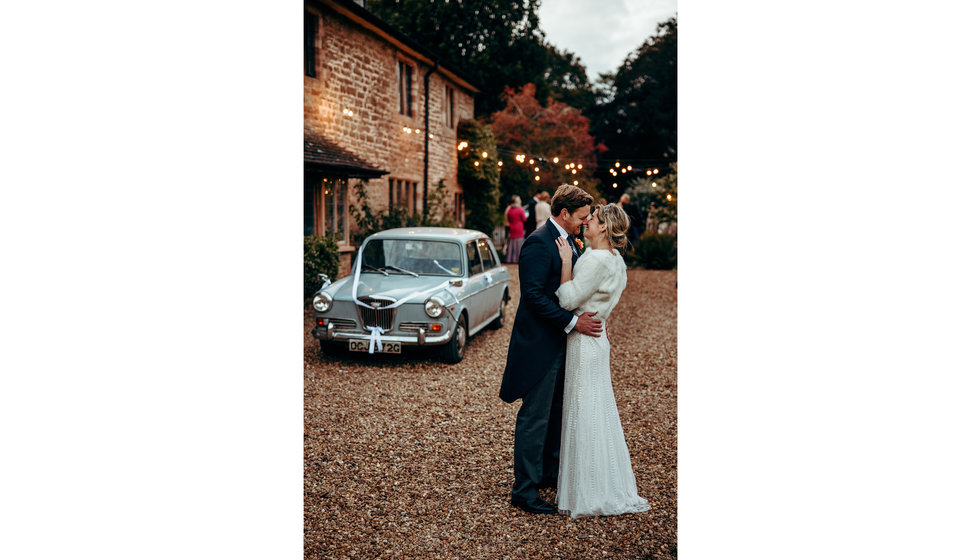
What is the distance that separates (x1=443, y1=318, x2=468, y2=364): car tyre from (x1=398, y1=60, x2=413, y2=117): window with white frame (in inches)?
402

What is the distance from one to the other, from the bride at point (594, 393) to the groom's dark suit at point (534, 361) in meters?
0.11

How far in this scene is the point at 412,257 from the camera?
809 centimetres

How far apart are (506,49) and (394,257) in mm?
24117

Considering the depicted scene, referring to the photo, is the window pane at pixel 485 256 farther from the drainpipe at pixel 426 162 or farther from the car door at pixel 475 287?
the drainpipe at pixel 426 162

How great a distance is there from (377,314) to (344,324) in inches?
14.8

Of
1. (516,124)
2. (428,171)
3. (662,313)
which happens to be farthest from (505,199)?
(662,313)

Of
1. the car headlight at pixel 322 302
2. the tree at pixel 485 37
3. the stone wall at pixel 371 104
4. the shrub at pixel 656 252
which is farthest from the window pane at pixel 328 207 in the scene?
the tree at pixel 485 37

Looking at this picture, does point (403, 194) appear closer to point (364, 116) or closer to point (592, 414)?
point (364, 116)

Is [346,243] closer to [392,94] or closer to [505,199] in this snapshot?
[392,94]

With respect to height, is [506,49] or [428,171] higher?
[506,49]

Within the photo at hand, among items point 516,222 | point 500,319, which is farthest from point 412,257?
point 516,222

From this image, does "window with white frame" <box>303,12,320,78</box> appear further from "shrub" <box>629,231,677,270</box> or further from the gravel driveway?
"shrub" <box>629,231,677,270</box>

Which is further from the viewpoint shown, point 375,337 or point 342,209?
point 342,209

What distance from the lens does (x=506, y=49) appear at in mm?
29891
